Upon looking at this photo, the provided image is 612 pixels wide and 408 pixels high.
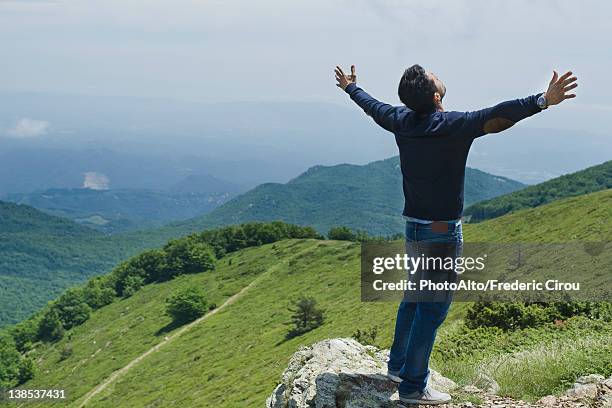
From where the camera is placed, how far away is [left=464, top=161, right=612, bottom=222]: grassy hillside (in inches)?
6467

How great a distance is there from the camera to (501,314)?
1562 cm

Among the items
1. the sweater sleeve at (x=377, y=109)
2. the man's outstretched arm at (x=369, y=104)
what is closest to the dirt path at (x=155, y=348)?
the man's outstretched arm at (x=369, y=104)

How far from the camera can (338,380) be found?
8.61m

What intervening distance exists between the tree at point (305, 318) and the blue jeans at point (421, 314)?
56495mm

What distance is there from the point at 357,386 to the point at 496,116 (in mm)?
4417

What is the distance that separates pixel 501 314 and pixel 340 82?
394 inches

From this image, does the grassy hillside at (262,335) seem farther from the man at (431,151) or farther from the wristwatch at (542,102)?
the wristwatch at (542,102)

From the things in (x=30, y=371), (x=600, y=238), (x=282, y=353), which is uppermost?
(x=600, y=238)

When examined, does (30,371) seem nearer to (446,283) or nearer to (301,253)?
(301,253)

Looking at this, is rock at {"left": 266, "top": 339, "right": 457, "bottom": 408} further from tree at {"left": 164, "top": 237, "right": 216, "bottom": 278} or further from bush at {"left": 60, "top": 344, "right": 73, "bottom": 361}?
tree at {"left": 164, "top": 237, "right": 216, "bottom": 278}

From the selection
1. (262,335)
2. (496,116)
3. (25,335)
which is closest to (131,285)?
(25,335)

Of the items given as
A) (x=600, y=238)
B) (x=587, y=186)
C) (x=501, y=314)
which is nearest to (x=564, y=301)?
(x=501, y=314)

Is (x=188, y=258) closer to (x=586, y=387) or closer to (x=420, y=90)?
(x=586, y=387)

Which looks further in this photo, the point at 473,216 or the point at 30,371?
the point at 473,216
